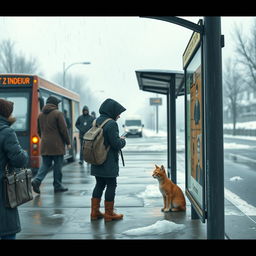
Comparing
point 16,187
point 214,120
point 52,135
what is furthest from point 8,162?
point 52,135

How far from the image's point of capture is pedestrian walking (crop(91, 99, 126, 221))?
6.17 m

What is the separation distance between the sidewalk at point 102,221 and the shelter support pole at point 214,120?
131 cm

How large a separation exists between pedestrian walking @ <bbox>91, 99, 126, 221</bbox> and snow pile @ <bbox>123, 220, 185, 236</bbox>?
842 mm

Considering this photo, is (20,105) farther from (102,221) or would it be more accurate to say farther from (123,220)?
(123,220)

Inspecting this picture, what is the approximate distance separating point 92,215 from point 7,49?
47.8 m

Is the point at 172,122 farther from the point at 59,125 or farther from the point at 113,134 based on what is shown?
the point at 113,134

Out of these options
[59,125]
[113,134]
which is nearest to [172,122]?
[59,125]

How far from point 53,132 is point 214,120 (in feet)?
17.6

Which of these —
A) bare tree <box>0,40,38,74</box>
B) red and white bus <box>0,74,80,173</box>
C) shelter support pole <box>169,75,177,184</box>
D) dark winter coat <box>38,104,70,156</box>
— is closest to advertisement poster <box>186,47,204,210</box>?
shelter support pole <box>169,75,177,184</box>

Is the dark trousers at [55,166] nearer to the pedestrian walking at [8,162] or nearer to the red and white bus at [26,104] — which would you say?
the red and white bus at [26,104]

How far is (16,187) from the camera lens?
13.1ft

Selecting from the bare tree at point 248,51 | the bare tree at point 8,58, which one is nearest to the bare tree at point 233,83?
the bare tree at point 248,51
